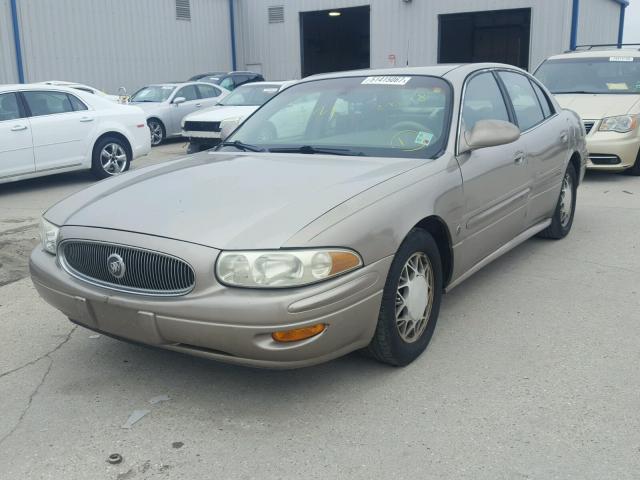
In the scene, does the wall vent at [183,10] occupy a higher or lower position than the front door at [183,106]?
higher

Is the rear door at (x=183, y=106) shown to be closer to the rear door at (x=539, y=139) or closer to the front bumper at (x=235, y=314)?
the rear door at (x=539, y=139)

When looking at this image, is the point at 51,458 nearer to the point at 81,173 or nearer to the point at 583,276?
the point at 583,276

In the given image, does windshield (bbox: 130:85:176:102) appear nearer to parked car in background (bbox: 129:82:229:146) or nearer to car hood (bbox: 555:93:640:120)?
parked car in background (bbox: 129:82:229:146)

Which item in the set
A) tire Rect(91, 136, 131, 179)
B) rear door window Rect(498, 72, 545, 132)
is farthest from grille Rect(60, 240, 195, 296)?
tire Rect(91, 136, 131, 179)

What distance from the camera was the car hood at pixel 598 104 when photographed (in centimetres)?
890

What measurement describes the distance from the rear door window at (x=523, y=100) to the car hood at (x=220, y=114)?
7.53m

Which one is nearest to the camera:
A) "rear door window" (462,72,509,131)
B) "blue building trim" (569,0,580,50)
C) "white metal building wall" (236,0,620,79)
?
"rear door window" (462,72,509,131)

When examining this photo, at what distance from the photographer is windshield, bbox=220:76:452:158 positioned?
402cm

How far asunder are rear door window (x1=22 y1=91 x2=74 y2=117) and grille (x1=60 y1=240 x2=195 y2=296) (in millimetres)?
6583

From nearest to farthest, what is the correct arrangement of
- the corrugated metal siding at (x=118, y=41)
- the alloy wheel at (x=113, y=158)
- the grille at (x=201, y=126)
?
the alloy wheel at (x=113, y=158) → the grille at (x=201, y=126) → the corrugated metal siding at (x=118, y=41)

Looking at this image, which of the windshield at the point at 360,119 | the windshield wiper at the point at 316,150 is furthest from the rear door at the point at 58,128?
the windshield wiper at the point at 316,150

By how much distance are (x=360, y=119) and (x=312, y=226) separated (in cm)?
151

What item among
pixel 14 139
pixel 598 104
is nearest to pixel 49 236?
pixel 14 139

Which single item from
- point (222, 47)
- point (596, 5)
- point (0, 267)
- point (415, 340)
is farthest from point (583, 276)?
point (222, 47)
